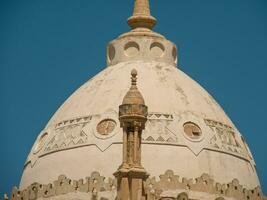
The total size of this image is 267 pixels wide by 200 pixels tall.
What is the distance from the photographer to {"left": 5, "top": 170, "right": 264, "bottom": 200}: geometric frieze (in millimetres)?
79562

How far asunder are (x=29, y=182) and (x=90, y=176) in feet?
12.2

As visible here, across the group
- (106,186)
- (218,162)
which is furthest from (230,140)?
(106,186)

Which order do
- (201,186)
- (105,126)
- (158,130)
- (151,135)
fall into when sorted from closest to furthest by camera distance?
1. (201,186)
2. (151,135)
3. (158,130)
4. (105,126)

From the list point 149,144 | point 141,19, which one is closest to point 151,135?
point 149,144

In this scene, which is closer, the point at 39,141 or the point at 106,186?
the point at 106,186

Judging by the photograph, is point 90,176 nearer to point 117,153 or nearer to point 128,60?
point 117,153

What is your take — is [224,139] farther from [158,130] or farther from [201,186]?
[201,186]

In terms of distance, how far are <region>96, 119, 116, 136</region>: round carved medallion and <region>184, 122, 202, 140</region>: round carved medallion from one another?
3105mm

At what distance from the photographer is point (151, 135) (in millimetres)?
81375

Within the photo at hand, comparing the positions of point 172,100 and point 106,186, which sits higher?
point 172,100

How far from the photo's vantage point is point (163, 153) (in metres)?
81.2

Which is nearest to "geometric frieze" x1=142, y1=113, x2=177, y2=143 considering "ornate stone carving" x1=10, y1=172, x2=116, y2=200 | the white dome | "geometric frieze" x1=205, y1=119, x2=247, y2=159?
the white dome

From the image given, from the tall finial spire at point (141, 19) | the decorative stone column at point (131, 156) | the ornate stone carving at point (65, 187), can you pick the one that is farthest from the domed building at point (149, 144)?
the decorative stone column at point (131, 156)

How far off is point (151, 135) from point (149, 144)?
1.49 ft
